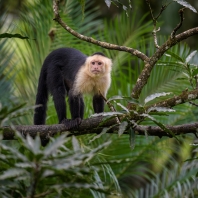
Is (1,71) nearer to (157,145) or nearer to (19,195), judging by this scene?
(157,145)

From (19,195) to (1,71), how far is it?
320 cm

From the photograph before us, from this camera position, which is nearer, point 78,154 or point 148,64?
point 78,154

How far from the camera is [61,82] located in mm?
4656

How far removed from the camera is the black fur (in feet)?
14.7

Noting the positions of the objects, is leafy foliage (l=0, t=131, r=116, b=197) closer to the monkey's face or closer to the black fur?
the black fur

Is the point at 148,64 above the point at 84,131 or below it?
above

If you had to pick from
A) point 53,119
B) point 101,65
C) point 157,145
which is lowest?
point 157,145

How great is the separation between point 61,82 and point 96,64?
0.42 meters

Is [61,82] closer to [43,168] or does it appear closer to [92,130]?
[92,130]

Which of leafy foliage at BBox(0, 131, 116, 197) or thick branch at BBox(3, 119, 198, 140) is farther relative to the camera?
thick branch at BBox(3, 119, 198, 140)

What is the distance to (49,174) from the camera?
167 cm

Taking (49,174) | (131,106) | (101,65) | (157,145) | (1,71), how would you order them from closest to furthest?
1. (49,174)
2. (131,106)
3. (101,65)
4. (1,71)
5. (157,145)

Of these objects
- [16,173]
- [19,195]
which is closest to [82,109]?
[19,195]

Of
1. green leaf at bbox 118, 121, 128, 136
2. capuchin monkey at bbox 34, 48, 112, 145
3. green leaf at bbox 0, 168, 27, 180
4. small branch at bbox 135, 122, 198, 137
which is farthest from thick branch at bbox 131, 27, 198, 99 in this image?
green leaf at bbox 0, 168, 27, 180
